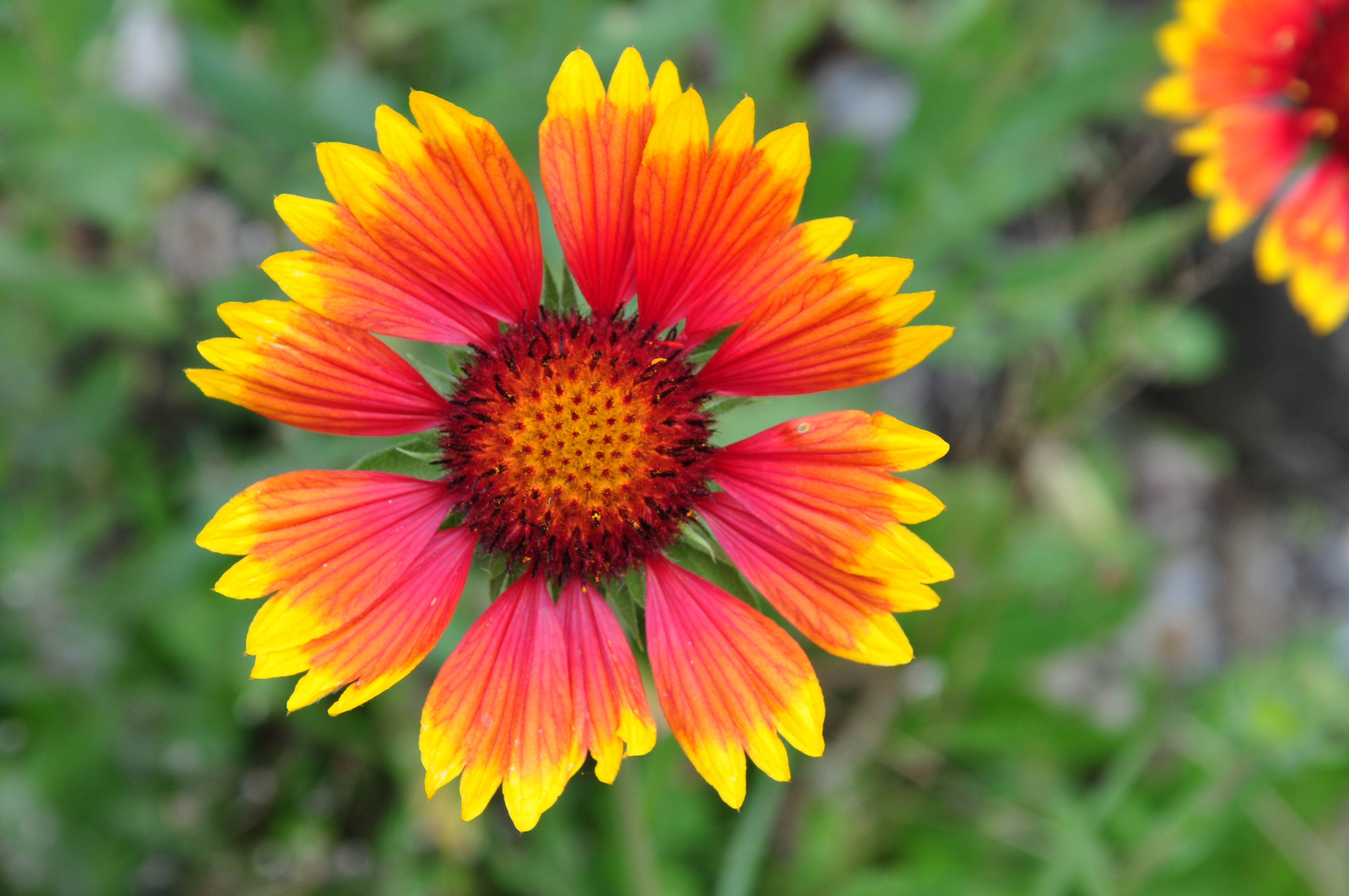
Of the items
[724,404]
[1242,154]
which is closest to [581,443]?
[724,404]

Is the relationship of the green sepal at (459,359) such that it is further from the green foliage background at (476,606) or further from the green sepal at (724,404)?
the green foliage background at (476,606)

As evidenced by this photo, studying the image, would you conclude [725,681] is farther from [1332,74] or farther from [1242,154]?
[1332,74]

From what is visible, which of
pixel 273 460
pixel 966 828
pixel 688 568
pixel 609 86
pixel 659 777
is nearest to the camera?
pixel 609 86

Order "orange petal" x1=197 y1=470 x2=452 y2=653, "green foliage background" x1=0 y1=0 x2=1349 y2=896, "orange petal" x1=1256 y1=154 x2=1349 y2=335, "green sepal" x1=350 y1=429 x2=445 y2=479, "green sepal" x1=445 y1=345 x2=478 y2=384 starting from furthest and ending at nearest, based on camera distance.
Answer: "orange petal" x1=1256 y1=154 x2=1349 y2=335 → "green foliage background" x1=0 y1=0 x2=1349 y2=896 → "green sepal" x1=445 y1=345 x2=478 y2=384 → "green sepal" x1=350 y1=429 x2=445 y2=479 → "orange petal" x1=197 y1=470 x2=452 y2=653

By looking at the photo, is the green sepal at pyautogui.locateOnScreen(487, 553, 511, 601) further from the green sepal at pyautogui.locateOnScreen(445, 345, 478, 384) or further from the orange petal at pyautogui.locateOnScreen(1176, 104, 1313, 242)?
the orange petal at pyautogui.locateOnScreen(1176, 104, 1313, 242)

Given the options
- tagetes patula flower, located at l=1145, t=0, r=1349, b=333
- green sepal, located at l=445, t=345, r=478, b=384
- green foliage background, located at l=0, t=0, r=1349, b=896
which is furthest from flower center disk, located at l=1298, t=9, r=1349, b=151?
green sepal, located at l=445, t=345, r=478, b=384

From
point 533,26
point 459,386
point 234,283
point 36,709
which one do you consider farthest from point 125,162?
point 459,386

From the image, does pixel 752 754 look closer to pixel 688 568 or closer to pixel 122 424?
pixel 688 568
